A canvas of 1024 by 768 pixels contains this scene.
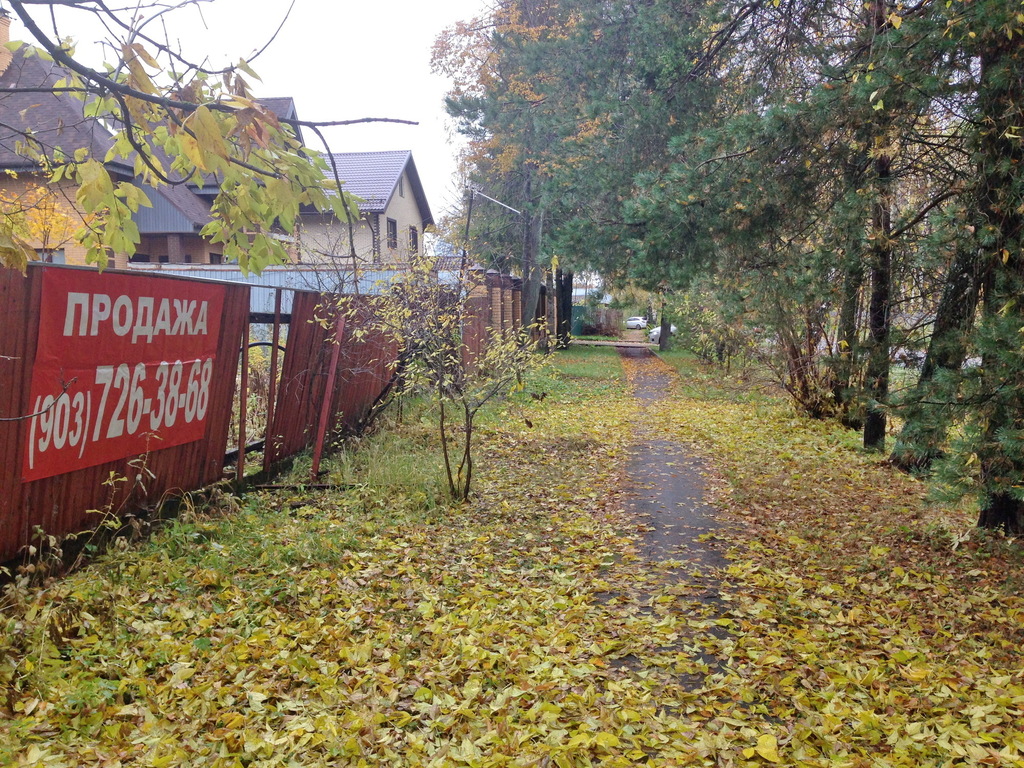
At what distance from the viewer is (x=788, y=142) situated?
779cm

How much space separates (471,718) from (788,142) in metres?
6.34

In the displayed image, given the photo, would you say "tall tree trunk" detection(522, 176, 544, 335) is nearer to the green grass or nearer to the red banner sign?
the green grass

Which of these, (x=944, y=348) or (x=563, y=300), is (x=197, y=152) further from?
(x=563, y=300)

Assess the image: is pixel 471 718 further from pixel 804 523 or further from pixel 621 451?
pixel 621 451

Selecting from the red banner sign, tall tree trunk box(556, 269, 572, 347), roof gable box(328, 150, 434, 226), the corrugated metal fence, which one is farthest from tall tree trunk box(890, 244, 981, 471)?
tall tree trunk box(556, 269, 572, 347)

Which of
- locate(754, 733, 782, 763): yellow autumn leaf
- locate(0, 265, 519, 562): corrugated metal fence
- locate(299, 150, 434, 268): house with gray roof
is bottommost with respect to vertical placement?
locate(754, 733, 782, 763): yellow autumn leaf

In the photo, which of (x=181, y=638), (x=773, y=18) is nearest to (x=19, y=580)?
(x=181, y=638)

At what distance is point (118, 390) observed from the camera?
18.6 feet

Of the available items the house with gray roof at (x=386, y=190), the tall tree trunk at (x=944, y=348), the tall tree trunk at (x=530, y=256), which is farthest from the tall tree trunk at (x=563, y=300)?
the tall tree trunk at (x=944, y=348)

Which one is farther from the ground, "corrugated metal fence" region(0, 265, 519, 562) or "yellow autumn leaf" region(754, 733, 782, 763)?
"corrugated metal fence" region(0, 265, 519, 562)

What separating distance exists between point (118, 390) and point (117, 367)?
167 millimetres

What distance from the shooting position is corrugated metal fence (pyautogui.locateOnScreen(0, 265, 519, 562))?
4789 mm

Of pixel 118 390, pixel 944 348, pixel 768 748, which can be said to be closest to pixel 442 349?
pixel 118 390

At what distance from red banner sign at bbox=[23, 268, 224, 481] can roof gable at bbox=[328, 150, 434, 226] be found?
2134 cm
